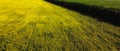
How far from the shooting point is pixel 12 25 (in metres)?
14.9

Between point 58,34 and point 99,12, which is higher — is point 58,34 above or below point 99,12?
below

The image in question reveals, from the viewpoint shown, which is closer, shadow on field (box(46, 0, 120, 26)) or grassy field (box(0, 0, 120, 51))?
grassy field (box(0, 0, 120, 51))

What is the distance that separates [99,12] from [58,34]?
21.9ft

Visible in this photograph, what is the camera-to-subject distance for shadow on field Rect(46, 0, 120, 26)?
1566 cm

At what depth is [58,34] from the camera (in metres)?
12.7

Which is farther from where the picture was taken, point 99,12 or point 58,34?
point 99,12

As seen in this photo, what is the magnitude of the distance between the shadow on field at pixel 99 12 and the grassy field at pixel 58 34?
0.95 metres

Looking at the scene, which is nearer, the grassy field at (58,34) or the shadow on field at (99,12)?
the grassy field at (58,34)

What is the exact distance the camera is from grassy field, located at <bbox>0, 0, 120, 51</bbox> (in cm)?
1064

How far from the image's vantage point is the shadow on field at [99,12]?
51.4ft

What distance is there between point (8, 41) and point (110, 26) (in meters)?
6.96

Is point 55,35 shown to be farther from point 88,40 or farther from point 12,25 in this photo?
point 12,25

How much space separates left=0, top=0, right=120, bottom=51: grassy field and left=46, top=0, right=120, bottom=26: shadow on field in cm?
95

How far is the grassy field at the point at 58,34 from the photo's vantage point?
1064 cm
